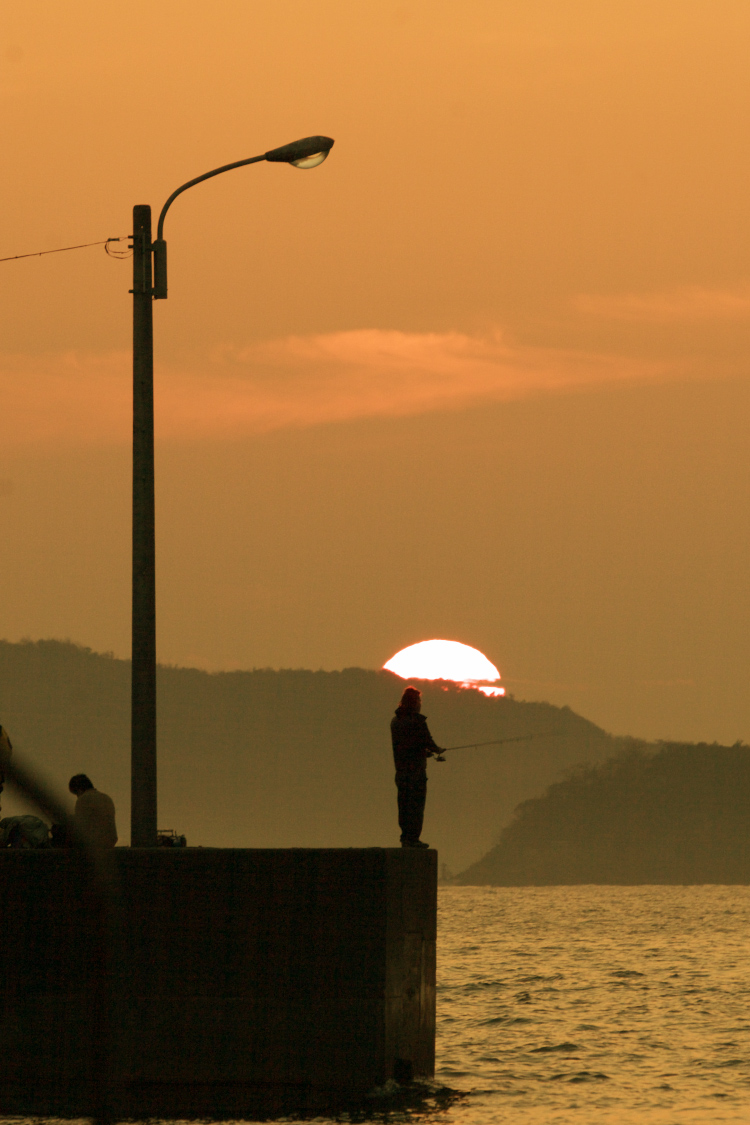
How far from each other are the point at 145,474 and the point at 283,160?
120 inches

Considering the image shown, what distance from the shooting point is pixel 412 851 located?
49.5 feet

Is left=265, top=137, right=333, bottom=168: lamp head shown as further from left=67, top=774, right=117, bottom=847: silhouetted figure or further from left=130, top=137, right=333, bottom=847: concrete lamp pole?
left=67, top=774, right=117, bottom=847: silhouetted figure

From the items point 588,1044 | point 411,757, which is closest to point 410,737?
point 411,757

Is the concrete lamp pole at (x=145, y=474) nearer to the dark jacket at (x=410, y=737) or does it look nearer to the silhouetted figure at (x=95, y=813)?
the silhouetted figure at (x=95, y=813)

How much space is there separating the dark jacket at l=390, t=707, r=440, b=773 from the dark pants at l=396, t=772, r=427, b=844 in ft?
0.69

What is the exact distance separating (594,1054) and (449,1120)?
10463 mm

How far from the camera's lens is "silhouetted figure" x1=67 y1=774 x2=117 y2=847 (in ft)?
47.5

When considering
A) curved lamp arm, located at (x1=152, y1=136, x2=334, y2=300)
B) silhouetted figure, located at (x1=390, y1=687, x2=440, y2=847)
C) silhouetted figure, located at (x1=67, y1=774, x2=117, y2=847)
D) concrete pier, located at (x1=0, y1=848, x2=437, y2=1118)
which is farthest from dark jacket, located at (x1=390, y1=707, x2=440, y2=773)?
curved lamp arm, located at (x1=152, y1=136, x2=334, y2=300)

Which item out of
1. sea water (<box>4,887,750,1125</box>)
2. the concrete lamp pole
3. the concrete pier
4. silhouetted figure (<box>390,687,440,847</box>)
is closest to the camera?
the concrete pier

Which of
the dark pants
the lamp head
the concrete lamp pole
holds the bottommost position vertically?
the dark pants

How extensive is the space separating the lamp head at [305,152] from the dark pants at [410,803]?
233 inches

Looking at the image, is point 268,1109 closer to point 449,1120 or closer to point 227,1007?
point 227,1007

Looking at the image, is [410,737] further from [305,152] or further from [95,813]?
[305,152]

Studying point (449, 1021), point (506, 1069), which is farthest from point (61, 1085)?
point (449, 1021)
